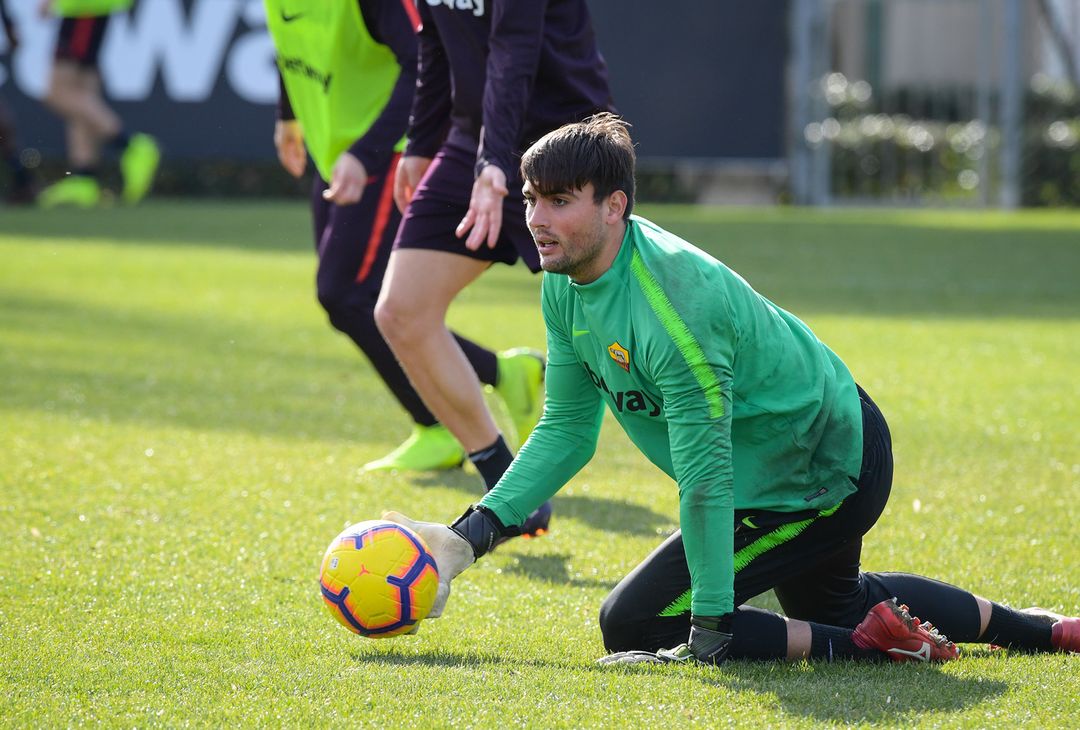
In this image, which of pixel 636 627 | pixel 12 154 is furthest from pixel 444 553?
pixel 12 154

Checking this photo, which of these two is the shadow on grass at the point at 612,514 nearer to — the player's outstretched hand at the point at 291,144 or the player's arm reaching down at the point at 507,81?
the player's arm reaching down at the point at 507,81

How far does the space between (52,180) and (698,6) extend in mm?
10070

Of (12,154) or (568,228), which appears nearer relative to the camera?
(568,228)

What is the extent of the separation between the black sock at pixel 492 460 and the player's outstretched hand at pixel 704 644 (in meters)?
1.51

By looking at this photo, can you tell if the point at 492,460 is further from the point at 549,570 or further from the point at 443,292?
the point at 443,292

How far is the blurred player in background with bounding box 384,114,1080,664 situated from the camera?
3.51 metres

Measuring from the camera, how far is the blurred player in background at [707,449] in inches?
138

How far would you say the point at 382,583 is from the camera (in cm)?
379

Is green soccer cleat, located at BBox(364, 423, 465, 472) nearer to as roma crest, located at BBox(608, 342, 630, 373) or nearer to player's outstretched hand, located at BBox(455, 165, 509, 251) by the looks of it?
player's outstretched hand, located at BBox(455, 165, 509, 251)

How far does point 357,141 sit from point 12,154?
15108 millimetres

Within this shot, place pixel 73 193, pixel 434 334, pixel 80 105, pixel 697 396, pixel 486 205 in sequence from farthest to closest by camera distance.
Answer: pixel 73 193
pixel 80 105
pixel 434 334
pixel 486 205
pixel 697 396

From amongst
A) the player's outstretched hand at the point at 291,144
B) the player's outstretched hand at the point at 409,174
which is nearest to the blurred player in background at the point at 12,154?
the player's outstretched hand at the point at 291,144

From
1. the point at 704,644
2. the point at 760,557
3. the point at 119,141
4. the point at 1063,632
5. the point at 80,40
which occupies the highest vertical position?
the point at 80,40

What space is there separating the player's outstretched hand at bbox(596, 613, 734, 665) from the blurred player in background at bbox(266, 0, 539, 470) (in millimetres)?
2466
